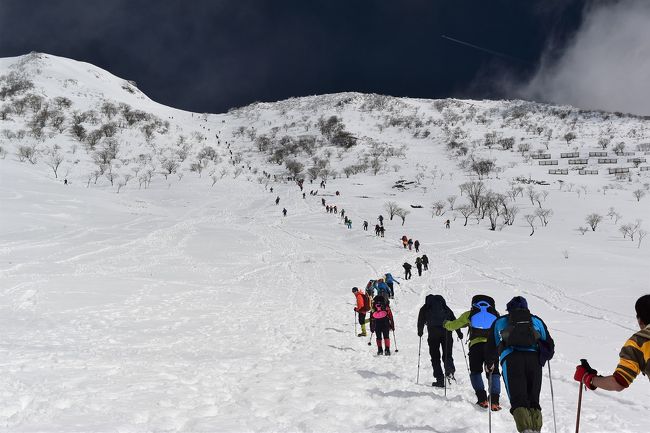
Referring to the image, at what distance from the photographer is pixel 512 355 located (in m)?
→ 4.52

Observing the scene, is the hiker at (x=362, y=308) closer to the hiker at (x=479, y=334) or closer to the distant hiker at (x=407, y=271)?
the hiker at (x=479, y=334)

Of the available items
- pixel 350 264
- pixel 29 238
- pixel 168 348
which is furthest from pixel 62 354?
pixel 29 238

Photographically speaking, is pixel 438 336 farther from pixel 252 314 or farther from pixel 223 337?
pixel 252 314

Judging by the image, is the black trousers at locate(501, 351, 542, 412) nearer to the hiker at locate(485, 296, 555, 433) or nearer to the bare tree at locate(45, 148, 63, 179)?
the hiker at locate(485, 296, 555, 433)

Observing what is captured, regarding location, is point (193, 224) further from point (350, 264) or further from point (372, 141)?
point (372, 141)

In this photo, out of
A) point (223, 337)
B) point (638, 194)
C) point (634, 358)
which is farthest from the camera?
point (638, 194)

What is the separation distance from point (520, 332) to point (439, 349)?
9.80 feet

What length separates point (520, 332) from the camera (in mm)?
4477

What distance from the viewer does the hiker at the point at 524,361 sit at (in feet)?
14.4

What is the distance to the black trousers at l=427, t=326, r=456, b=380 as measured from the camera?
7.09m

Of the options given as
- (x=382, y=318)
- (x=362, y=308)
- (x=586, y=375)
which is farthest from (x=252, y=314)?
(x=586, y=375)

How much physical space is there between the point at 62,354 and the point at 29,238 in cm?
2375

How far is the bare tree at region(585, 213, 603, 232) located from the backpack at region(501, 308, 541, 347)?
57800mm

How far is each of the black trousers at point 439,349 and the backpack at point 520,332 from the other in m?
2.61
